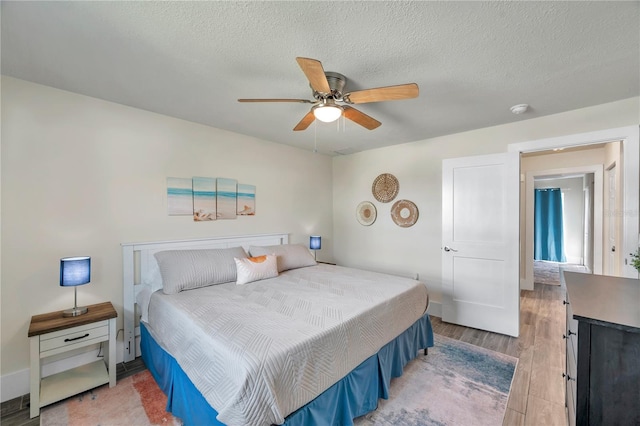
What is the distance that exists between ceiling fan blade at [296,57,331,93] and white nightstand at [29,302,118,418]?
7.85 ft

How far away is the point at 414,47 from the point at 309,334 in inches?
73.9

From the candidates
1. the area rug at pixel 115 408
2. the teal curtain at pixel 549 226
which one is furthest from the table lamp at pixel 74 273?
the teal curtain at pixel 549 226

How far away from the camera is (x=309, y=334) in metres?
1.54

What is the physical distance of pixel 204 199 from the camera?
10.2 feet

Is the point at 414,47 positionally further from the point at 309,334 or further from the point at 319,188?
the point at 319,188

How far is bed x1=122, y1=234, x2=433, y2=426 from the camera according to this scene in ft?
4.36

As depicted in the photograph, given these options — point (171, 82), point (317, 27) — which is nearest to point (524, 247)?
point (317, 27)

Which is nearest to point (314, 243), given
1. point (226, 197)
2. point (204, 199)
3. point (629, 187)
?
point (226, 197)

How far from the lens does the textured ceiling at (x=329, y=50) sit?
1363 millimetres

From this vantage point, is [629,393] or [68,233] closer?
[629,393]

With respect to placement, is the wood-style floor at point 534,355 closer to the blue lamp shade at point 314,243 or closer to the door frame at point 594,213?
the door frame at point 594,213

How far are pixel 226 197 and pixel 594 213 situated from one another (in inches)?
239

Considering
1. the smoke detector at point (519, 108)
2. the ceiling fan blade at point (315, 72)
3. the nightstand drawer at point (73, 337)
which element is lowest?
the nightstand drawer at point (73, 337)

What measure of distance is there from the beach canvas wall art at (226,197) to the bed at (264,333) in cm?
41
